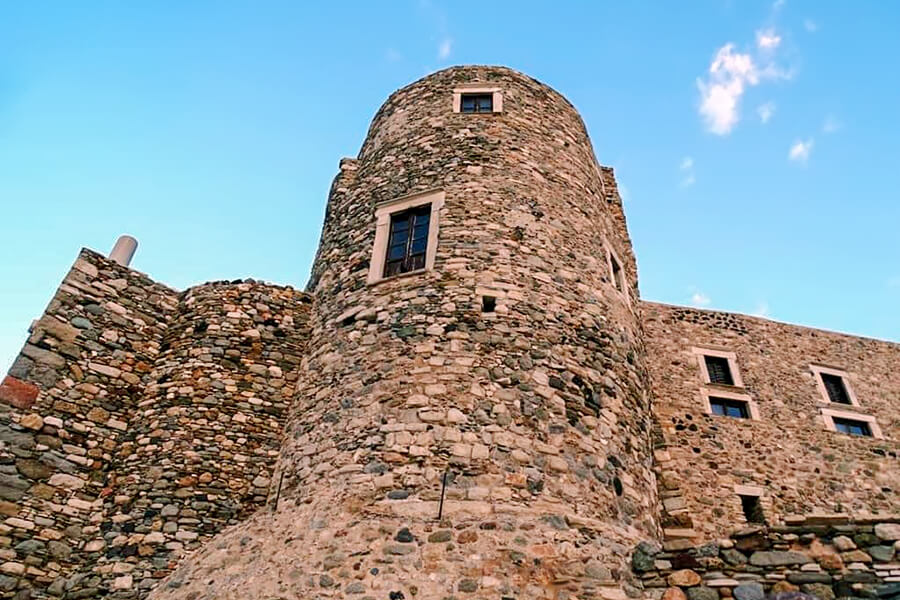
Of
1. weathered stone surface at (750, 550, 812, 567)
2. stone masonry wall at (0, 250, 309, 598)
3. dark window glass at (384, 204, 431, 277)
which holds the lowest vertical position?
weathered stone surface at (750, 550, 812, 567)

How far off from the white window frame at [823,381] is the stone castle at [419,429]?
7.29ft

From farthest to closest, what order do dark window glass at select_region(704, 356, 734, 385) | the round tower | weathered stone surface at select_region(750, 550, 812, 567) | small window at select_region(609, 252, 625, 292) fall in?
dark window glass at select_region(704, 356, 734, 385) → small window at select_region(609, 252, 625, 292) → the round tower → weathered stone surface at select_region(750, 550, 812, 567)

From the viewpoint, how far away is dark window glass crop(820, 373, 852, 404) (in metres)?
14.0

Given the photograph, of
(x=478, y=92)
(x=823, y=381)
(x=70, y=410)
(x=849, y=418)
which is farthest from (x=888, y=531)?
(x=823, y=381)

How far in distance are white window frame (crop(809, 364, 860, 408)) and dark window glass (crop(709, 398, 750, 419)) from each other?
93.3 inches

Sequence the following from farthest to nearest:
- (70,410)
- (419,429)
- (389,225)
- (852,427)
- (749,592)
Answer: (852,427) → (389,225) → (70,410) → (419,429) → (749,592)

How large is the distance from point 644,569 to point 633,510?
1.55m

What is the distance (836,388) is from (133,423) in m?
15.3

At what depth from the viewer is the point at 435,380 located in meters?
7.19

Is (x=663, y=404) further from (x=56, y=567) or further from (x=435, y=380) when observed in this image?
(x=56, y=567)

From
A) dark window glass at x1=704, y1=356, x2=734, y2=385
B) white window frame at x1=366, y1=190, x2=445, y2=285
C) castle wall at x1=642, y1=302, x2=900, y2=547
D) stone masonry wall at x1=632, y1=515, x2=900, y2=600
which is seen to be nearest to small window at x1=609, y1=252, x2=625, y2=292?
castle wall at x1=642, y1=302, x2=900, y2=547

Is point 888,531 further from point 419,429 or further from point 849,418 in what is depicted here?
point 849,418

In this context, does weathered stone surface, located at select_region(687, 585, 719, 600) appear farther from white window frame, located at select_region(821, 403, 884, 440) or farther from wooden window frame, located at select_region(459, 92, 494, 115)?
white window frame, located at select_region(821, 403, 884, 440)

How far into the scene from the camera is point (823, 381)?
1410 centimetres
